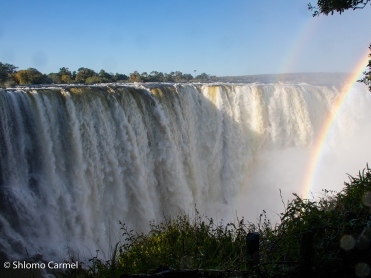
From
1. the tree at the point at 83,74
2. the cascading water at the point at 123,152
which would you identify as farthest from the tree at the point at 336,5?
the tree at the point at 83,74

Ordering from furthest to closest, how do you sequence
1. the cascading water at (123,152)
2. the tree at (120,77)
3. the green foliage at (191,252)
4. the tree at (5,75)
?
the tree at (120,77)
the tree at (5,75)
the cascading water at (123,152)
the green foliage at (191,252)

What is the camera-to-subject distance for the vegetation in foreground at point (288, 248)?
247cm

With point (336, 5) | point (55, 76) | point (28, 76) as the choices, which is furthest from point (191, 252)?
point (55, 76)

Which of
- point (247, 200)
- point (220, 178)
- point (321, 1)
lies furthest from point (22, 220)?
point (247, 200)

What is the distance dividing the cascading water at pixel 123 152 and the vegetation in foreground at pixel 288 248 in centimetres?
422

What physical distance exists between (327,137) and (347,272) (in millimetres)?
18808

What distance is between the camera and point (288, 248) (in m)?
3.05

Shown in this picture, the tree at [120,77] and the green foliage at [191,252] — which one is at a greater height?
the tree at [120,77]

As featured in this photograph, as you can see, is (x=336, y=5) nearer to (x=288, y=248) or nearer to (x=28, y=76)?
(x=288, y=248)

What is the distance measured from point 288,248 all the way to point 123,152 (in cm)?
847

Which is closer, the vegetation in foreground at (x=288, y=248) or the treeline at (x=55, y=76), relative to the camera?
the vegetation in foreground at (x=288, y=248)

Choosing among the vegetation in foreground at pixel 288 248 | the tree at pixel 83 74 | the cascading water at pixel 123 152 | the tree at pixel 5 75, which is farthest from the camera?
the tree at pixel 83 74

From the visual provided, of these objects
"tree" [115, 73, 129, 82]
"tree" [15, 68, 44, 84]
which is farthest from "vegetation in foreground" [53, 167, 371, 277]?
"tree" [115, 73, 129, 82]

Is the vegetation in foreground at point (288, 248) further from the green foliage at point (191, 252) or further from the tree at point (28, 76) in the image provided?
the tree at point (28, 76)
